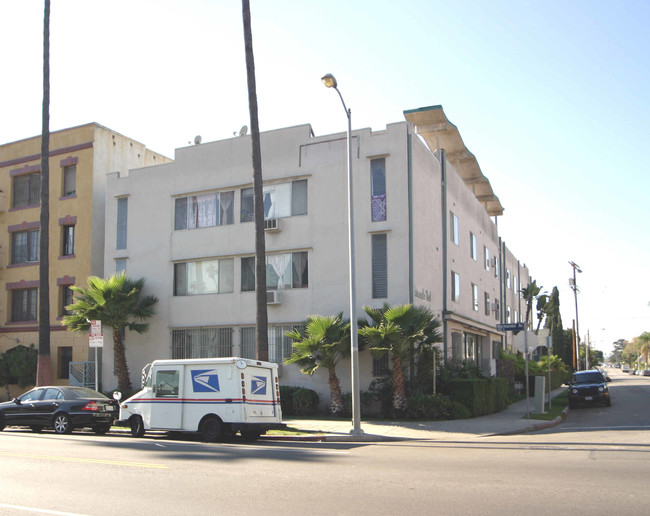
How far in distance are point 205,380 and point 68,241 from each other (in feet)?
56.9

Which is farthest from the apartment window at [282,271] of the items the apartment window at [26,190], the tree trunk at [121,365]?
the apartment window at [26,190]

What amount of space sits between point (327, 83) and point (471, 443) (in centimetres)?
986

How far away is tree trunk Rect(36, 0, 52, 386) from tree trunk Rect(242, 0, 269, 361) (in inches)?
359

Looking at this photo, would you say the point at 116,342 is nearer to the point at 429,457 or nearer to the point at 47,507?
the point at 429,457

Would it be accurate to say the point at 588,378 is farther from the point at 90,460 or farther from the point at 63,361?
the point at 63,361

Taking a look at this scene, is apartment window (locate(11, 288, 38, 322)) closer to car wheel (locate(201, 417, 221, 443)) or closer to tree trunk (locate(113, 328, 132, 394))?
tree trunk (locate(113, 328, 132, 394))

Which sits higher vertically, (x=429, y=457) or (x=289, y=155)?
(x=289, y=155)

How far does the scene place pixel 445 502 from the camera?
781 centimetres

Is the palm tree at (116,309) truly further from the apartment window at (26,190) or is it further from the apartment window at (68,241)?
the apartment window at (26,190)

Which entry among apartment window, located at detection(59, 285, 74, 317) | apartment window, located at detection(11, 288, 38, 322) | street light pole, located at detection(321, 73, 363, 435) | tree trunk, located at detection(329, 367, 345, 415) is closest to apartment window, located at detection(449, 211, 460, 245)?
tree trunk, located at detection(329, 367, 345, 415)

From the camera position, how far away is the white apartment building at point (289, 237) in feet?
74.0

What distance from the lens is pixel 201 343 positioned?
25688mm

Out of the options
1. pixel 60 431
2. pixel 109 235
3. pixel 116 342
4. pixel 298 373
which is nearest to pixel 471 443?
pixel 298 373

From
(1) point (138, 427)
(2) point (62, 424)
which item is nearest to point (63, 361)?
(2) point (62, 424)
